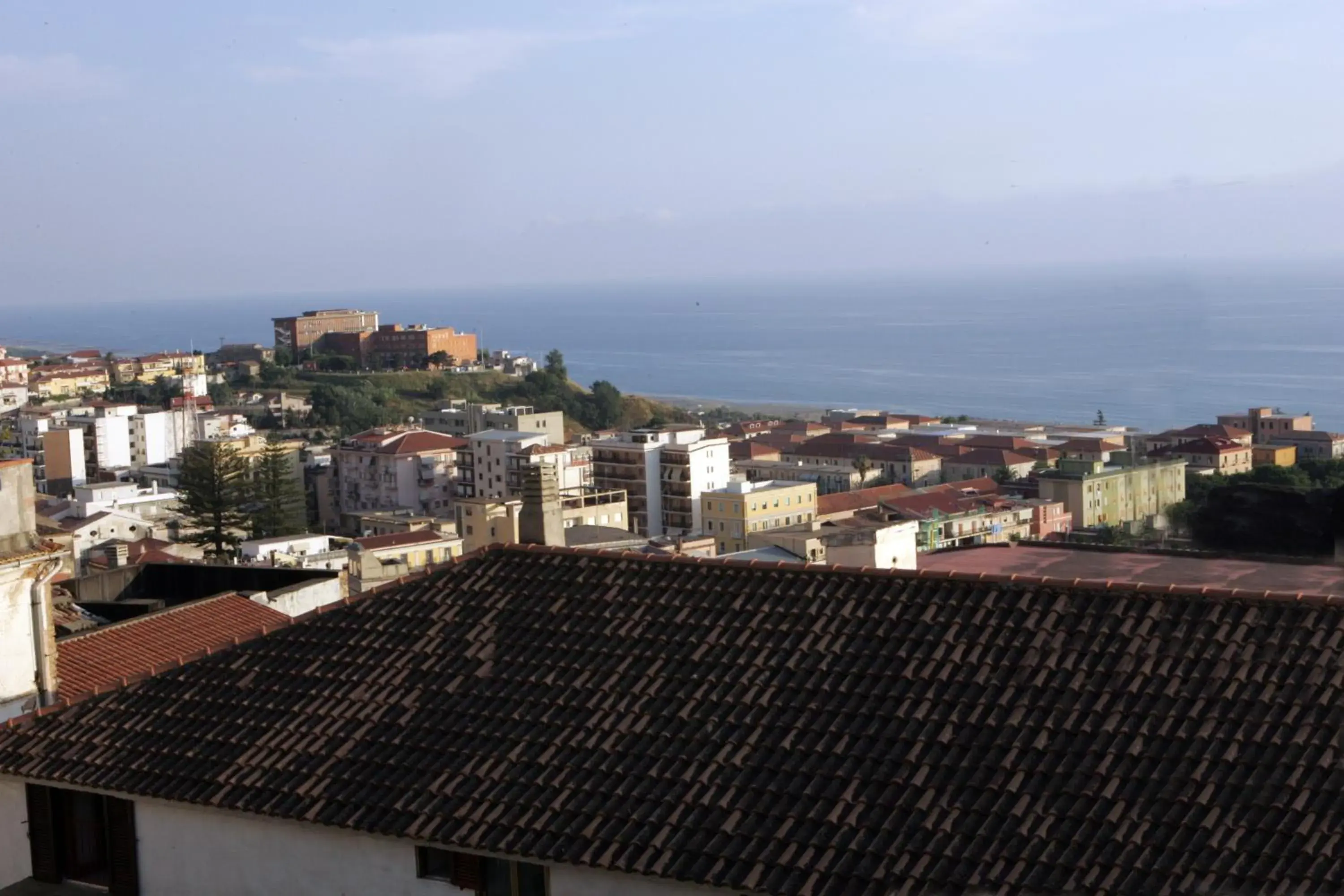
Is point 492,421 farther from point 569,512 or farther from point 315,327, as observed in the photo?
point 315,327

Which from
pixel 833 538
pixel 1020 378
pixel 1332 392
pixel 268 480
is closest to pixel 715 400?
pixel 1020 378

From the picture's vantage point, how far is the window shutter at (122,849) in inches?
214

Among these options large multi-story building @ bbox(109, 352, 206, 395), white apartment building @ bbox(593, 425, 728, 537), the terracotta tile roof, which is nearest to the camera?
the terracotta tile roof

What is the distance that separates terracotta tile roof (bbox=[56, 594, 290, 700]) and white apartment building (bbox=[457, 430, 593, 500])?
1488 inches

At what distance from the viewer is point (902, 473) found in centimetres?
5766

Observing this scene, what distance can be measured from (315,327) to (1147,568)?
9197 cm

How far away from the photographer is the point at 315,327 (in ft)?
324

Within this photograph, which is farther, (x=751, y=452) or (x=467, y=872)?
(x=751, y=452)

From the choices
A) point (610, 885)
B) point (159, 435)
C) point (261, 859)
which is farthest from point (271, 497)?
point (610, 885)

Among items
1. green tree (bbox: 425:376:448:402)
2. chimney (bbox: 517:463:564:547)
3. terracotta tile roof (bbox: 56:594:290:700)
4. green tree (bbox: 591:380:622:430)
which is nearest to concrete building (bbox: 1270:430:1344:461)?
green tree (bbox: 591:380:622:430)

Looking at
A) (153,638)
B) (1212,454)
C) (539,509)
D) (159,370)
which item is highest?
(159,370)

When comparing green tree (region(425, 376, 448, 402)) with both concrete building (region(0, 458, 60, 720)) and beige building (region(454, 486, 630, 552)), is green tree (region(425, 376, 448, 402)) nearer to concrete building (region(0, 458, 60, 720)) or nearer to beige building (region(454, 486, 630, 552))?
beige building (region(454, 486, 630, 552))

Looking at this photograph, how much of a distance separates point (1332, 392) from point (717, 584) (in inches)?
3177

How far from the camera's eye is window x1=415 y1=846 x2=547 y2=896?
476 centimetres
